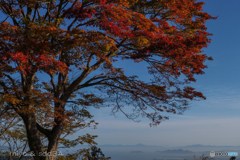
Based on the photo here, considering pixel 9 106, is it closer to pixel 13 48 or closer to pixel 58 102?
pixel 58 102

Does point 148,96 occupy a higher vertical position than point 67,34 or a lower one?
lower

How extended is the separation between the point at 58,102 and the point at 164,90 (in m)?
4.59

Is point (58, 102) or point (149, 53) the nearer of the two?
point (149, 53)

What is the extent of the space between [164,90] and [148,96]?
0.75m

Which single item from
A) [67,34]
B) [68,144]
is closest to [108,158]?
[68,144]

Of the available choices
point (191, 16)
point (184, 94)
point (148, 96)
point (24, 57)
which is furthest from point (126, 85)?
point (24, 57)

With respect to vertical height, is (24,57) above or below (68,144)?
above

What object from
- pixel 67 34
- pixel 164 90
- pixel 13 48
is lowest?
pixel 164 90

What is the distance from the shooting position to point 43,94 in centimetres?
800

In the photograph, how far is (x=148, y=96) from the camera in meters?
9.82

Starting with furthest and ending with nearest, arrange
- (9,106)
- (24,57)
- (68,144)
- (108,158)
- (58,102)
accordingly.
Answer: (108,158) → (68,144) → (58,102) → (9,106) → (24,57)

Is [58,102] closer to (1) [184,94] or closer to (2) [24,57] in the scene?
(2) [24,57]

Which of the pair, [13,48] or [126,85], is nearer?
[13,48]

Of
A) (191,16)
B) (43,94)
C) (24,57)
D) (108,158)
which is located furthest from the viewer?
(108,158)
